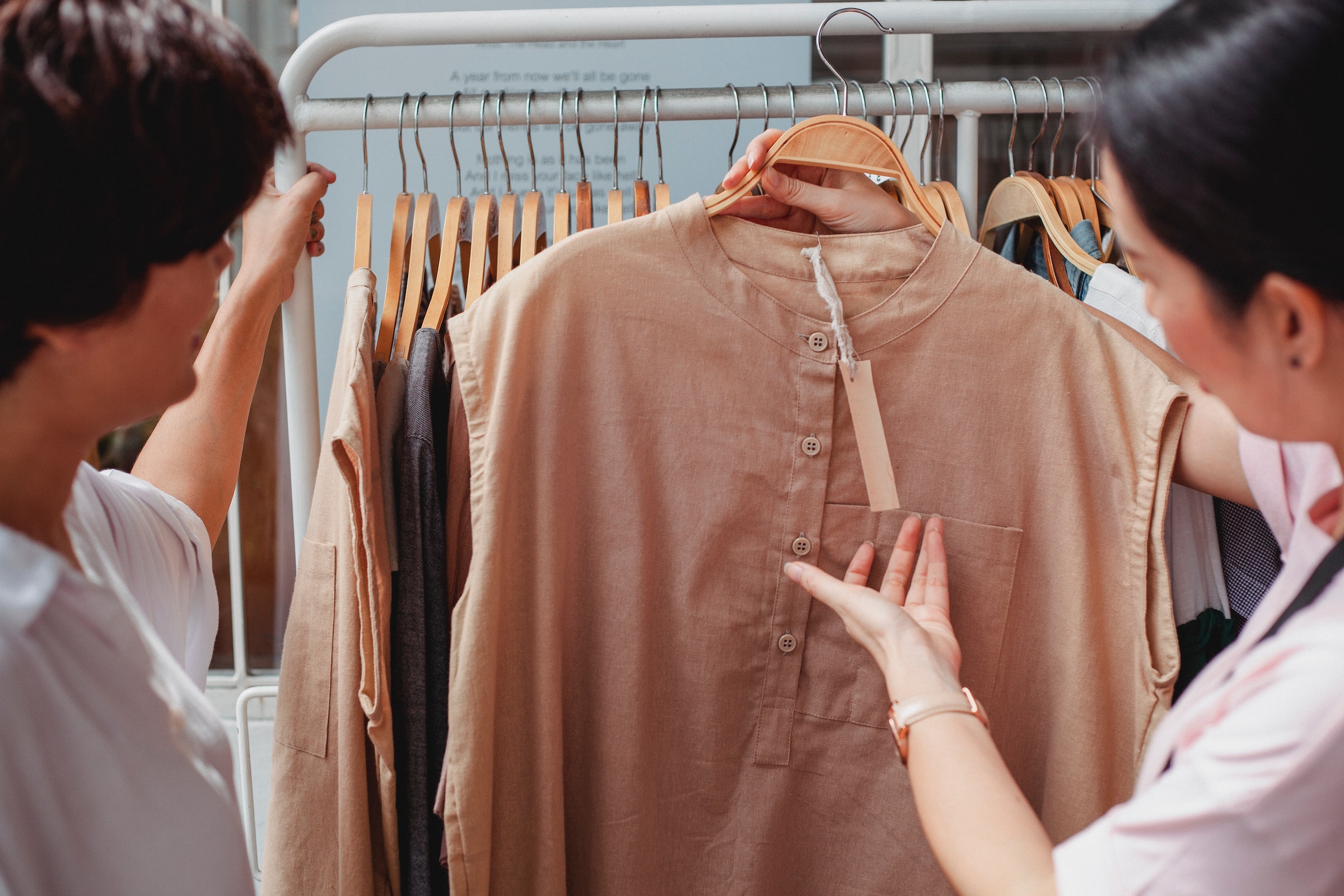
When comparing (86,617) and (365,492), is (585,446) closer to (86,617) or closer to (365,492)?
(365,492)

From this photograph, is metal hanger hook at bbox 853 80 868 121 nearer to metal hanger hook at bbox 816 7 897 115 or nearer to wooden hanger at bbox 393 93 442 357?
metal hanger hook at bbox 816 7 897 115

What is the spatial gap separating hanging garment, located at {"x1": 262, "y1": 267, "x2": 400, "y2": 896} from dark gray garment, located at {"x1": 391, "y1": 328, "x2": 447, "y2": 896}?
0.08 feet

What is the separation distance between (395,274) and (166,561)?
354 mm

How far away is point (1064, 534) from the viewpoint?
896 millimetres

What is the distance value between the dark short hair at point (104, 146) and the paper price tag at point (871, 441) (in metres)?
0.55

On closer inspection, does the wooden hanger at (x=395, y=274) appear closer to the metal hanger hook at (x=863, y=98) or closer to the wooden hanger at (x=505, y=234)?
the wooden hanger at (x=505, y=234)

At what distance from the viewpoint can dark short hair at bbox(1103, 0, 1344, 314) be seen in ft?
1.52

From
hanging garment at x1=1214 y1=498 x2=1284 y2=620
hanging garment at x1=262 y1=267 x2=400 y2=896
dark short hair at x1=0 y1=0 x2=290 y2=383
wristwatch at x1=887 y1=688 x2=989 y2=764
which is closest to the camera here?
dark short hair at x1=0 y1=0 x2=290 y2=383

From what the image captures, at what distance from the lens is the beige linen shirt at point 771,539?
0.87 meters

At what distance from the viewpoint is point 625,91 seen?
3.08 feet

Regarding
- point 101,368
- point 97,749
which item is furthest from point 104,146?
point 97,749

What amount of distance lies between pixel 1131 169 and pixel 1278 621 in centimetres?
35

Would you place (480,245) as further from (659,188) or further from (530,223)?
(659,188)

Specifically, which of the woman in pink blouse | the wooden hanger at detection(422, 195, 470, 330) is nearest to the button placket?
the woman in pink blouse
